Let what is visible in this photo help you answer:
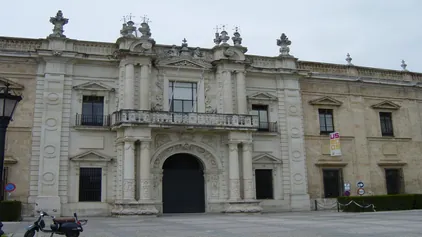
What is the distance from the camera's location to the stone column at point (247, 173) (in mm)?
24641

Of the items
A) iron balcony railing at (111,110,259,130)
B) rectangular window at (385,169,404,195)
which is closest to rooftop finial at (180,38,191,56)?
iron balcony railing at (111,110,259,130)

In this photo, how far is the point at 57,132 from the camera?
23.4 metres

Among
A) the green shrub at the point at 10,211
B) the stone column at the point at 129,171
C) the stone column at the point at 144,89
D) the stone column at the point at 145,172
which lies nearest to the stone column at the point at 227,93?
the stone column at the point at 144,89

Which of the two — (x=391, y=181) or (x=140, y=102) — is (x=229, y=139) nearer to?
(x=140, y=102)

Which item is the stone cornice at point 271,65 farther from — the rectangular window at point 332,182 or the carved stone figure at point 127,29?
the rectangular window at point 332,182

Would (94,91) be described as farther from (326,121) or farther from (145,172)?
(326,121)

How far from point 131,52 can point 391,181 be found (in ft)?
65.3

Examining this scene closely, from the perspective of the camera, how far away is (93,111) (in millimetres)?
24734

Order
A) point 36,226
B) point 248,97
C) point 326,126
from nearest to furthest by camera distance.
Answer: point 36,226 < point 248,97 < point 326,126

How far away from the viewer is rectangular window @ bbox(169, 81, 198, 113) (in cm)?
2592

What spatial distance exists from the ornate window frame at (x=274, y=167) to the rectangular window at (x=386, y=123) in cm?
919

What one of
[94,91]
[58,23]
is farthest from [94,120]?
[58,23]

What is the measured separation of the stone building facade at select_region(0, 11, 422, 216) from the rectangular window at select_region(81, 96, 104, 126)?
0.19 feet

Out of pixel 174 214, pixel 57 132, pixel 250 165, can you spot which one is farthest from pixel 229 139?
pixel 57 132
